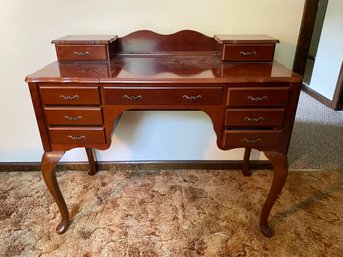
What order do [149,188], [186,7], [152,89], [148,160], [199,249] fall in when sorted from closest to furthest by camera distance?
1. [152,89]
2. [199,249]
3. [186,7]
4. [149,188]
5. [148,160]

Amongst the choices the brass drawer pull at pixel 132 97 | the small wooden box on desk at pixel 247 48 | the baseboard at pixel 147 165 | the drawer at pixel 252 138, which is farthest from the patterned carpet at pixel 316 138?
the brass drawer pull at pixel 132 97

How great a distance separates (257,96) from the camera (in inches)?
45.1

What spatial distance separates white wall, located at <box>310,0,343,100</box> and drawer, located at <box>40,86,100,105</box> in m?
2.65

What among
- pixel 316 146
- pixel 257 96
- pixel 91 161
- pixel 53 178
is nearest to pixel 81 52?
pixel 53 178

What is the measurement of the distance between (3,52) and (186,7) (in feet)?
3.74

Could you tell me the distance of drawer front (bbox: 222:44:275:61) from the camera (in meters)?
1.37

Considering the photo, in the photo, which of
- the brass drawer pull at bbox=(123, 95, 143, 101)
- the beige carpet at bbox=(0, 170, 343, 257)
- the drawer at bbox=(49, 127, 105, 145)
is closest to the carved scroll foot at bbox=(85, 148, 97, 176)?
the beige carpet at bbox=(0, 170, 343, 257)

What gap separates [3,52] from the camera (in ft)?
5.13

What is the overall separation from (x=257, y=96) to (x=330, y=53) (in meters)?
2.26

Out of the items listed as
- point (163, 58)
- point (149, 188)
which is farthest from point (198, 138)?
A: point (163, 58)

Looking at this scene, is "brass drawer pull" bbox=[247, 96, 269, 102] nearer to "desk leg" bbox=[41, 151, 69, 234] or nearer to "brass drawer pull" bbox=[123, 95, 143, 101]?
"brass drawer pull" bbox=[123, 95, 143, 101]

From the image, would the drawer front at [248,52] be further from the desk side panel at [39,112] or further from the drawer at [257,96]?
the desk side panel at [39,112]

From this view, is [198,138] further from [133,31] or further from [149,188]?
[133,31]

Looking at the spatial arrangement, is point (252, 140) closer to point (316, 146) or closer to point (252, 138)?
point (252, 138)
